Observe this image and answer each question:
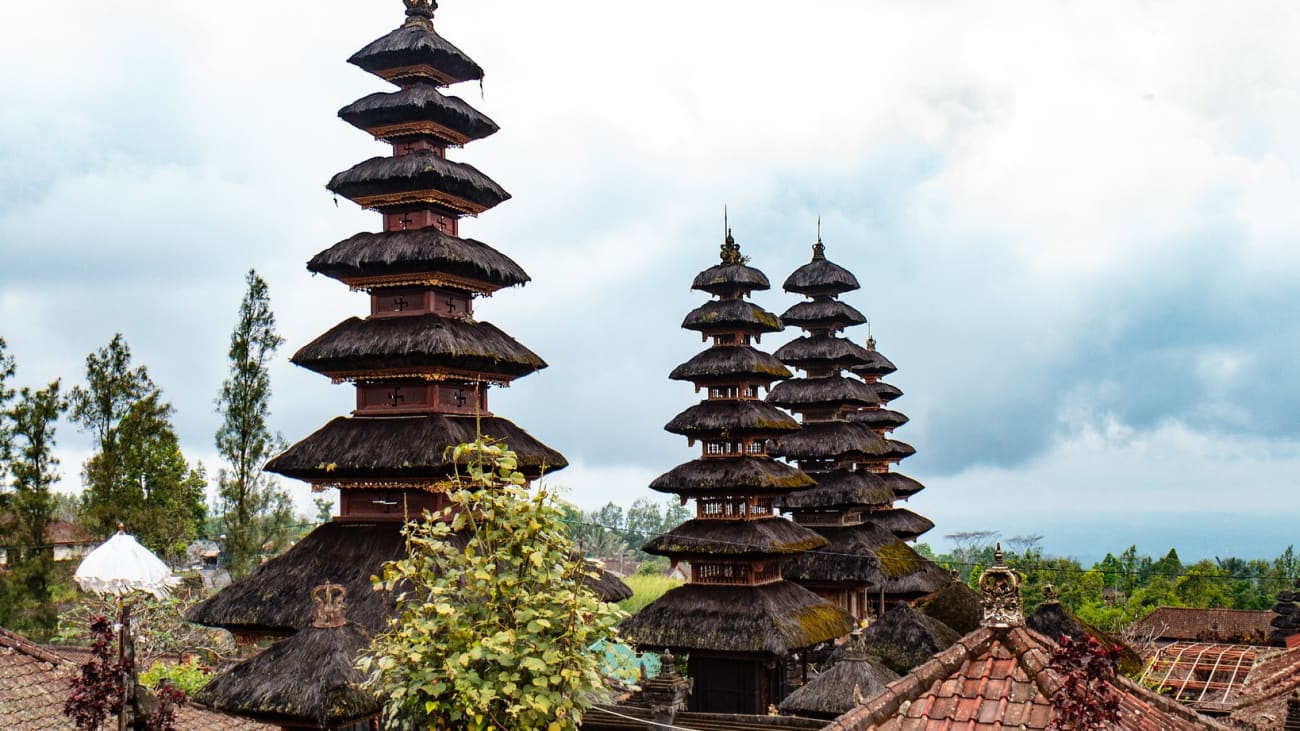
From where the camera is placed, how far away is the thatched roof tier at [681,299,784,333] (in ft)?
110

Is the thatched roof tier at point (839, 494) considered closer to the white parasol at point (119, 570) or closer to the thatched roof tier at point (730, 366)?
the thatched roof tier at point (730, 366)

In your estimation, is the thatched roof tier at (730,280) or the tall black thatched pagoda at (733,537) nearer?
the tall black thatched pagoda at (733,537)

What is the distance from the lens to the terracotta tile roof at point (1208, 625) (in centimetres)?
4812

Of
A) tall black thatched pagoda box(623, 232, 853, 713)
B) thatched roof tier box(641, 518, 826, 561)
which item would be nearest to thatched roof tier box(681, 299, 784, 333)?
tall black thatched pagoda box(623, 232, 853, 713)

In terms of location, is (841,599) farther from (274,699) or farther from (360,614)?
(274,699)

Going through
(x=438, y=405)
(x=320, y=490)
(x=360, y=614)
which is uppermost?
(x=438, y=405)

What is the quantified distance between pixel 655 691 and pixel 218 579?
41.1 meters

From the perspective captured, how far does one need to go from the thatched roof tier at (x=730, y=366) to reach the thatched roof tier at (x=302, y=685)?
59.8 feet

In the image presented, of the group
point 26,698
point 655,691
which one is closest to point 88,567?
point 26,698

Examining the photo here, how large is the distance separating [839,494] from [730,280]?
32.4 feet

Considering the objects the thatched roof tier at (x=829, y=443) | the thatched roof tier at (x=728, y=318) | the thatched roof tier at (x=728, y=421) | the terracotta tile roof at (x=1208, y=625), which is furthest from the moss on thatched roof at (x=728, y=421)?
the terracotta tile roof at (x=1208, y=625)

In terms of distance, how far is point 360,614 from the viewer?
18.9 m

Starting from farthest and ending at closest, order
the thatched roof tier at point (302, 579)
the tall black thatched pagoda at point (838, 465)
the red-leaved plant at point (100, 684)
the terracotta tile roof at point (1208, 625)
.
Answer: the terracotta tile roof at point (1208, 625), the tall black thatched pagoda at point (838, 465), the thatched roof tier at point (302, 579), the red-leaved plant at point (100, 684)

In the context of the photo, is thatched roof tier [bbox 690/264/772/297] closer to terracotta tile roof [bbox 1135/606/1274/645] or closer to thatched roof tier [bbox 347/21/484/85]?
thatched roof tier [bbox 347/21/484/85]
